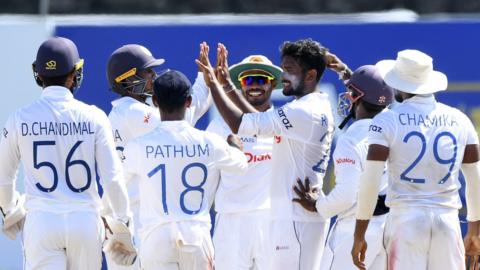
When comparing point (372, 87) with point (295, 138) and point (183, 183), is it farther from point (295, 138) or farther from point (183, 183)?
point (183, 183)

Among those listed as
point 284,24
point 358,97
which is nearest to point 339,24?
point 284,24

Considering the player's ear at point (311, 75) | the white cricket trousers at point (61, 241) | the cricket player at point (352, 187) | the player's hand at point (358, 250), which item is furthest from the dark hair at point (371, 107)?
the white cricket trousers at point (61, 241)

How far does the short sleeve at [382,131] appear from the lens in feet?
29.6

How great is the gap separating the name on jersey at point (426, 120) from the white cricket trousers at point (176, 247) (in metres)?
1.43

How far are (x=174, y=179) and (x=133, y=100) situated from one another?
5.25 ft

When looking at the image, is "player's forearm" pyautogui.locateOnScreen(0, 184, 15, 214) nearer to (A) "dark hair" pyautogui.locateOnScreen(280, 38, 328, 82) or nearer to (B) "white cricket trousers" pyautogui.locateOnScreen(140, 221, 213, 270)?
(B) "white cricket trousers" pyautogui.locateOnScreen(140, 221, 213, 270)

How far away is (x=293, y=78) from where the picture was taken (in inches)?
392

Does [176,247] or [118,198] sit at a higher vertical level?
[118,198]

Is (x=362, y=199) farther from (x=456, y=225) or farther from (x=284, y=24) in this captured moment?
(x=284, y=24)

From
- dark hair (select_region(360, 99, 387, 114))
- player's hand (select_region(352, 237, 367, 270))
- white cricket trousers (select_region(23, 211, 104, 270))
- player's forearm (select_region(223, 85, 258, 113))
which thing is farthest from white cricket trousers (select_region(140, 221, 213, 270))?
dark hair (select_region(360, 99, 387, 114))

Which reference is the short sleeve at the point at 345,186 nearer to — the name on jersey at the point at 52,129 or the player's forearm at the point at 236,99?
the player's forearm at the point at 236,99

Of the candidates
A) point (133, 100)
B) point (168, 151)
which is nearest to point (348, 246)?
point (168, 151)

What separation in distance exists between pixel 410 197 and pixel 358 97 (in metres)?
1.07

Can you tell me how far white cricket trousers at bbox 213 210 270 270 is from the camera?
11109mm
